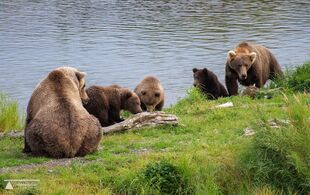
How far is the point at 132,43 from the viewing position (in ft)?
94.2

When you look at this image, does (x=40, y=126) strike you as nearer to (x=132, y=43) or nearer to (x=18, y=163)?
(x=18, y=163)

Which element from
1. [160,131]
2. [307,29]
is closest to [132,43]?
[307,29]

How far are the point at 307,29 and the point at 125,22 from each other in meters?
8.35

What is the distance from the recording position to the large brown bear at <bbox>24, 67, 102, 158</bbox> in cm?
996

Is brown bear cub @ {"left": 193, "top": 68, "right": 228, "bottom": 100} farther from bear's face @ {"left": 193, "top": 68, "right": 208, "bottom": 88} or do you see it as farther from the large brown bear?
the large brown bear

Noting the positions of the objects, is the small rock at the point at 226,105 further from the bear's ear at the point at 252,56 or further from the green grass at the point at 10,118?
the green grass at the point at 10,118

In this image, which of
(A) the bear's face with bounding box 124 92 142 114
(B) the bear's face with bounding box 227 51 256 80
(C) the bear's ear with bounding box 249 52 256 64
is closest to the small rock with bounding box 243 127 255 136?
(A) the bear's face with bounding box 124 92 142 114

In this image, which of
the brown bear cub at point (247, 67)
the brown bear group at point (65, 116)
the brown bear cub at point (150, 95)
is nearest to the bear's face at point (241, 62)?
the brown bear cub at point (247, 67)

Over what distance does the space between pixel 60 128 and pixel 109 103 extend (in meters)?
3.68

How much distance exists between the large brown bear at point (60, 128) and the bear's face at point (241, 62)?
682cm

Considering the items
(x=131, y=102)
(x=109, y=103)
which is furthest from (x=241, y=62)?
(x=109, y=103)

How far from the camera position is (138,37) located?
30188mm

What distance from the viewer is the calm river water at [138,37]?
23453 mm

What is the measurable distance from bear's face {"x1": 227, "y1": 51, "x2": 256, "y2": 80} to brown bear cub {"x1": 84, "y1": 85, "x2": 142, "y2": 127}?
3267 mm
